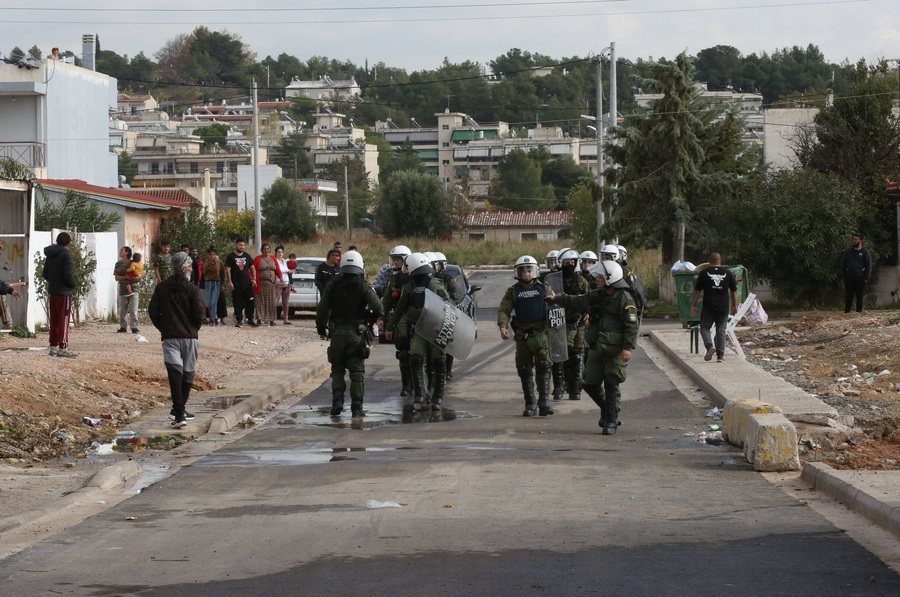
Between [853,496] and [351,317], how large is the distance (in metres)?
7.17

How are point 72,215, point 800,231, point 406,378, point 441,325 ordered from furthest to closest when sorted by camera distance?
point 800,231 < point 72,215 < point 406,378 < point 441,325

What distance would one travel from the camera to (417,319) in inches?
615

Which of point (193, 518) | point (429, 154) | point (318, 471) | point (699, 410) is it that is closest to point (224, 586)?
point (193, 518)

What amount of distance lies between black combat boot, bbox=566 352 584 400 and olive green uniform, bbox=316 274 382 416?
278 cm

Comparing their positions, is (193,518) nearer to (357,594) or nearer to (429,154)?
(357,594)

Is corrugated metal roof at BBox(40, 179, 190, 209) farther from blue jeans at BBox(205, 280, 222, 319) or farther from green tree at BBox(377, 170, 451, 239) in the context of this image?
green tree at BBox(377, 170, 451, 239)

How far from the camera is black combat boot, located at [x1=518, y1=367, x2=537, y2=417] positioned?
1474 cm

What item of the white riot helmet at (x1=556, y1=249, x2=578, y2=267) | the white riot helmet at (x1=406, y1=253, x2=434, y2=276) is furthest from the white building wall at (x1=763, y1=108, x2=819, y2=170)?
the white riot helmet at (x1=406, y1=253, x2=434, y2=276)

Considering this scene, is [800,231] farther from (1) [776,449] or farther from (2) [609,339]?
(1) [776,449]

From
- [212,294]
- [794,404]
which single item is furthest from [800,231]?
[794,404]

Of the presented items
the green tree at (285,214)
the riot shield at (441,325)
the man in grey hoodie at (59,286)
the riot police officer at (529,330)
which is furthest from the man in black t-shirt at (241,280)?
the green tree at (285,214)

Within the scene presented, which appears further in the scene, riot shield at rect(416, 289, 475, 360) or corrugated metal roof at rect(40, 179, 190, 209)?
corrugated metal roof at rect(40, 179, 190, 209)

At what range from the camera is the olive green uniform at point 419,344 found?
1548cm

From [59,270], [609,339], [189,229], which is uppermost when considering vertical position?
[189,229]
